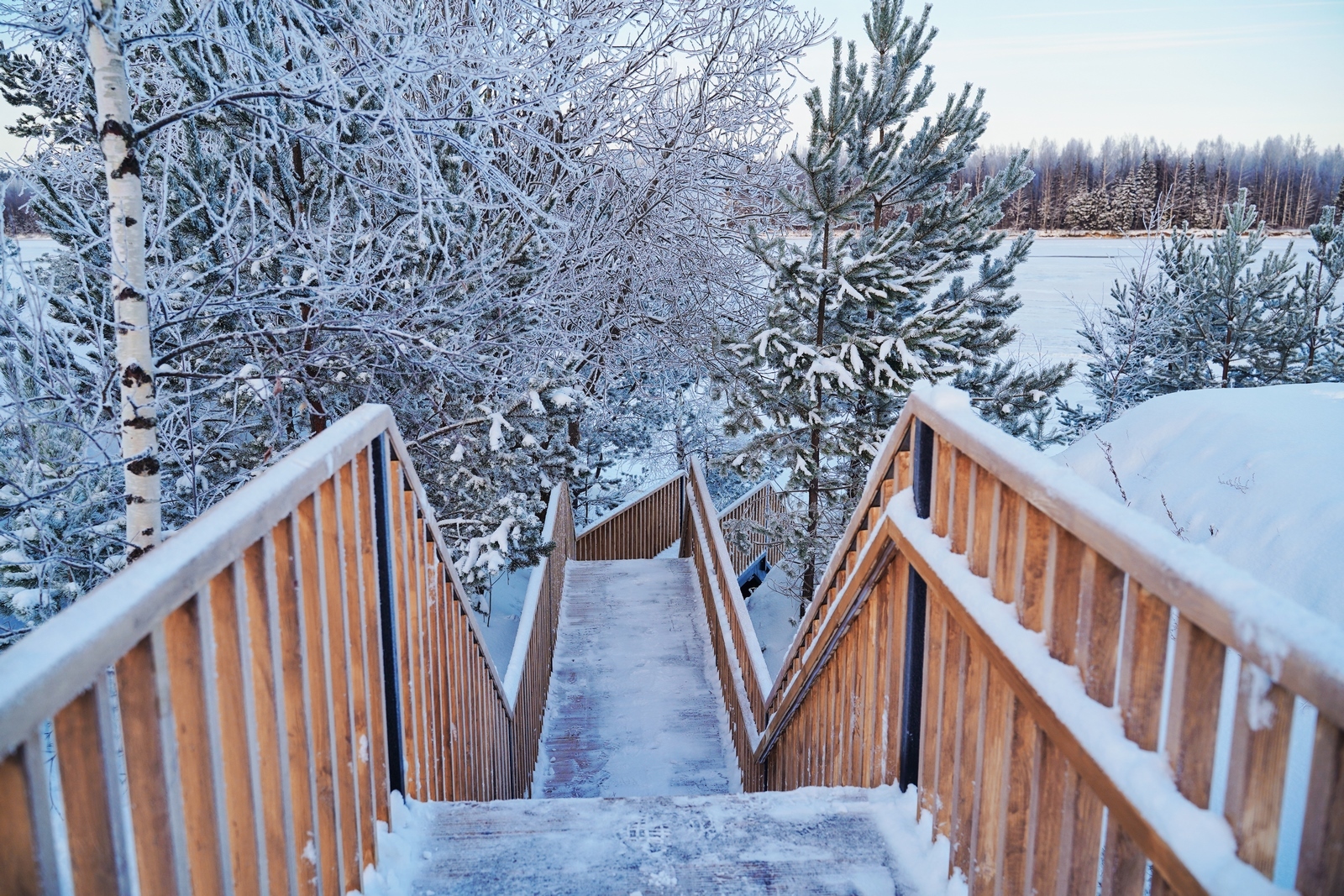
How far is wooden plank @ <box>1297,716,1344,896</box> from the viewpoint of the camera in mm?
835

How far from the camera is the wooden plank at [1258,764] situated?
940 mm

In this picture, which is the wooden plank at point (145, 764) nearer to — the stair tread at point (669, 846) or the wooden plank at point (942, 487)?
the stair tread at point (669, 846)

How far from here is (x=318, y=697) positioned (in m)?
1.76

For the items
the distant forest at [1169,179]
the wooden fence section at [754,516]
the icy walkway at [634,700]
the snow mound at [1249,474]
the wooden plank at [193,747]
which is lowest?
the wooden fence section at [754,516]

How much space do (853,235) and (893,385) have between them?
285cm

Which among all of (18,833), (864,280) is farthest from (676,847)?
(864,280)

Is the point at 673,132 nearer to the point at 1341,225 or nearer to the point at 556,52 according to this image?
the point at 556,52

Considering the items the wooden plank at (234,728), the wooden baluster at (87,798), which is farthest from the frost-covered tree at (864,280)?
the wooden baluster at (87,798)

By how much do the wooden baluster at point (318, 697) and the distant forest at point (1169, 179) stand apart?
39.2 meters

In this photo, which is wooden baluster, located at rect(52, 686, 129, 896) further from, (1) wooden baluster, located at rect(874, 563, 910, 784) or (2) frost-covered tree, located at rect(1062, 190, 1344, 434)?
(2) frost-covered tree, located at rect(1062, 190, 1344, 434)

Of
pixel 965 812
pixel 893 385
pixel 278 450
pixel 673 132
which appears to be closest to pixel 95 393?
pixel 278 450

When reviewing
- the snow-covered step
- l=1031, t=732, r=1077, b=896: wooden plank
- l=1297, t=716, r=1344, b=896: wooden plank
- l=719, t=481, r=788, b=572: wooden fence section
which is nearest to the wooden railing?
the snow-covered step

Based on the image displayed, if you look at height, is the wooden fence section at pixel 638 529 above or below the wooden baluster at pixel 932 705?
below

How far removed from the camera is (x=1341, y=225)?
15008 mm
